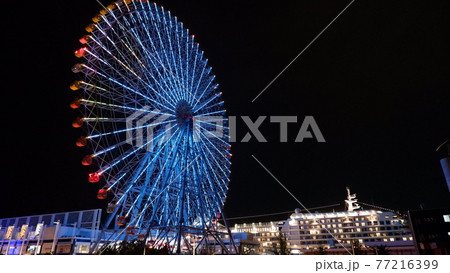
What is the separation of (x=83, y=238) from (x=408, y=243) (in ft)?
196

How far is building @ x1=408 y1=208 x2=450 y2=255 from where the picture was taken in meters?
45.0

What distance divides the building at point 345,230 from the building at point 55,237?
161 feet

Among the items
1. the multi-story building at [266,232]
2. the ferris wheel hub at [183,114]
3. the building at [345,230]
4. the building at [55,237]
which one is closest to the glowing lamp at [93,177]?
the ferris wheel hub at [183,114]

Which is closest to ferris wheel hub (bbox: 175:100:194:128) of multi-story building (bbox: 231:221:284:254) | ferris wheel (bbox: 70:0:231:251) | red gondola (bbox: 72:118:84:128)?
ferris wheel (bbox: 70:0:231:251)

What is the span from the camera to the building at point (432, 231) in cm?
4497

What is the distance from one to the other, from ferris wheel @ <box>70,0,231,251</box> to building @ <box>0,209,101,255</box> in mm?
19901

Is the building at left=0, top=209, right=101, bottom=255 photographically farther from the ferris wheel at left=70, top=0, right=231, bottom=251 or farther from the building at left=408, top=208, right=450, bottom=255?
the building at left=408, top=208, right=450, bottom=255

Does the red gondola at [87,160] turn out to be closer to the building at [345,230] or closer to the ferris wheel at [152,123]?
the ferris wheel at [152,123]

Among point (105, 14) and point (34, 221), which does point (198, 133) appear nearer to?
point (105, 14)

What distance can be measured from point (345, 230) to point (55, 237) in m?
67.4

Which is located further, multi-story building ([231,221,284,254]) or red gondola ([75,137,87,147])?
multi-story building ([231,221,284,254])

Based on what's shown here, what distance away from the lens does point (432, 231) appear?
45.8 meters

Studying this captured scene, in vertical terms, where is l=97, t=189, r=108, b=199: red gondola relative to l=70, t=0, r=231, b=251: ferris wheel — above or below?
below
